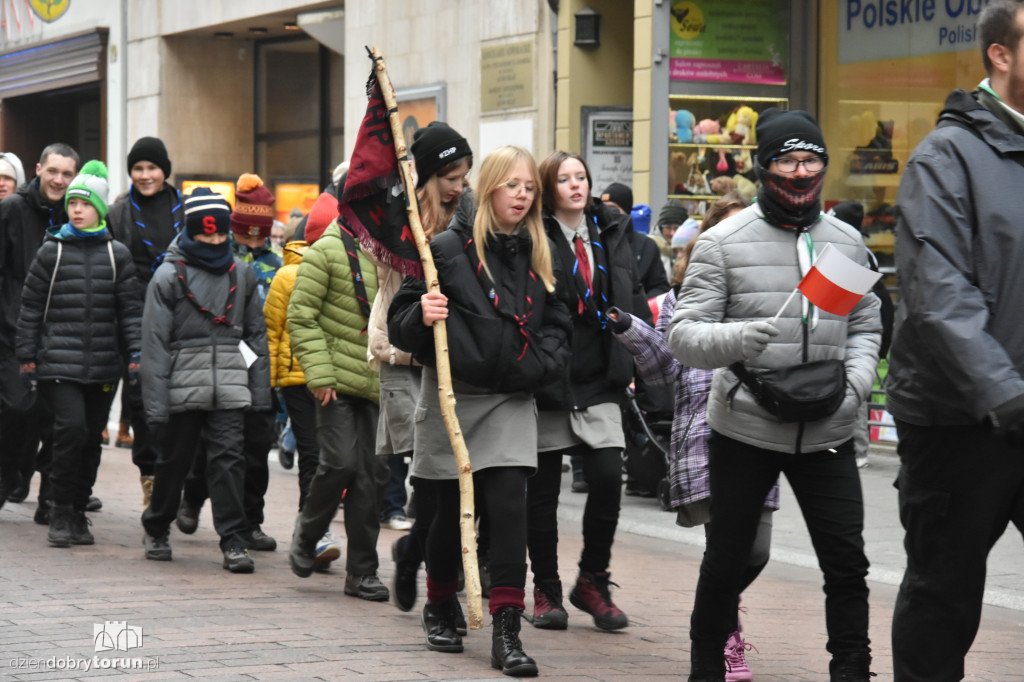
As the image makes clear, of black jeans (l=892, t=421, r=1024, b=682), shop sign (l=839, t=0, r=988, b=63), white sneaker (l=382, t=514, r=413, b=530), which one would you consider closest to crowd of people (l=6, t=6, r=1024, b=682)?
black jeans (l=892, t=421, r=1024, b=682)

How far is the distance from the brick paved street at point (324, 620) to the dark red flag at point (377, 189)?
A: 60.5 inches

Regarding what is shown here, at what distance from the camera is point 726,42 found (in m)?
14.9

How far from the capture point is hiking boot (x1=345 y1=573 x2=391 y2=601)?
7.08 metres

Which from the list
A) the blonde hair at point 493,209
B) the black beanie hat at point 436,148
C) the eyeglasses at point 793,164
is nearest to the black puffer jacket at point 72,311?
the black beanie hat at point 436,148

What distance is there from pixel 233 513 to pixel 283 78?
17.8 meters

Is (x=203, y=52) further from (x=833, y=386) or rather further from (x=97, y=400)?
(x=833, y=386)

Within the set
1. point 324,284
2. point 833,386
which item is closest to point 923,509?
point 833,386

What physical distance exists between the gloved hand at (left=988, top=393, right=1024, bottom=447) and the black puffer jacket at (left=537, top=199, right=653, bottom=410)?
289 centimetres

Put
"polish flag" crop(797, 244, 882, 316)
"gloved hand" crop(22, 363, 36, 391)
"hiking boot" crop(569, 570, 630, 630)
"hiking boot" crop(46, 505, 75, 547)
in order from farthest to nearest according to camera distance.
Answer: "gloved hand" crop(22, 363, 36, 391)
"hiking boot" crop(46, 505, 75, 547)
"hiking boot" crop(569, 570, 630, 630)
"polish flag" crop(797, 244, 882, 316)

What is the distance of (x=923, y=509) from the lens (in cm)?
400

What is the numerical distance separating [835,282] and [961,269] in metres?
0.94

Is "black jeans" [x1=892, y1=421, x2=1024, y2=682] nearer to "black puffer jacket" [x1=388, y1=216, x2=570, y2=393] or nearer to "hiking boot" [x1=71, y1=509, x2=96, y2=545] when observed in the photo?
"black puffer jacket" [x1=388, y1=216, x2=570, y2=393]

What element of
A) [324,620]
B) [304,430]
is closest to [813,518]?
[324,620]

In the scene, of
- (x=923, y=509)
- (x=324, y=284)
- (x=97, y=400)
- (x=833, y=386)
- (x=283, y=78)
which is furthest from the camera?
(x=283, y=78)
